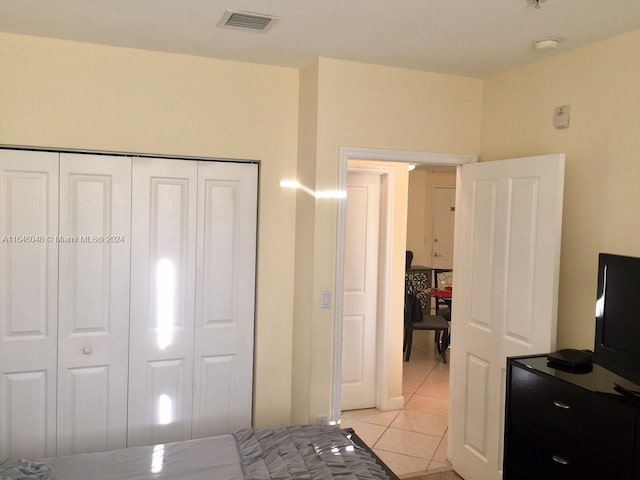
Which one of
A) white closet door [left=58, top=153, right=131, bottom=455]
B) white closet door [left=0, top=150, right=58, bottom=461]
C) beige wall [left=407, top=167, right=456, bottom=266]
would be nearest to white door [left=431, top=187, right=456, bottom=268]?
beige wall [left=407, top=167, right=456, bottom=266]

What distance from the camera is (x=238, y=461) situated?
2.32 m

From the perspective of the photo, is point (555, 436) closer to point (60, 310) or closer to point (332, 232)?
point (332, 232)

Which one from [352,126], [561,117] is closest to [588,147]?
[561,117]

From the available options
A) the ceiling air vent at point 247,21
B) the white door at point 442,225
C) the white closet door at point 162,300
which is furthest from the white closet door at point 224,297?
the white door at point 442,225

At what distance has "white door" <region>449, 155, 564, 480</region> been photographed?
272 centimetres

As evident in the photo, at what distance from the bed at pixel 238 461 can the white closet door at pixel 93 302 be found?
735mm

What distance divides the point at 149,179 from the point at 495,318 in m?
2.16

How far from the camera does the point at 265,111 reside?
3.32 m

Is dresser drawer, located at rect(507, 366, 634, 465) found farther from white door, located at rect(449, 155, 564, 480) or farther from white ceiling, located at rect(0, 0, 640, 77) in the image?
white ceiling, located at rect(0, 0, 640, 77)

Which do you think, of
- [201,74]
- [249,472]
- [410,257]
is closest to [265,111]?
[201,74]

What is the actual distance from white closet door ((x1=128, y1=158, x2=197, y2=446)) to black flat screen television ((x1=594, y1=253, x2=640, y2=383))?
2197 millimetres

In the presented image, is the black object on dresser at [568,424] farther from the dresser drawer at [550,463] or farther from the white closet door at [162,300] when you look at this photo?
the white closet door at [162,300]

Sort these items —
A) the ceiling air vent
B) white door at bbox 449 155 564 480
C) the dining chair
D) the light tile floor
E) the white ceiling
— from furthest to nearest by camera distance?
the dining chair < the light tile floor < white door at bbox 449 155 564 480 < the ceiling air vent < the white ceiling

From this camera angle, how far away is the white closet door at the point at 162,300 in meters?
3.12
